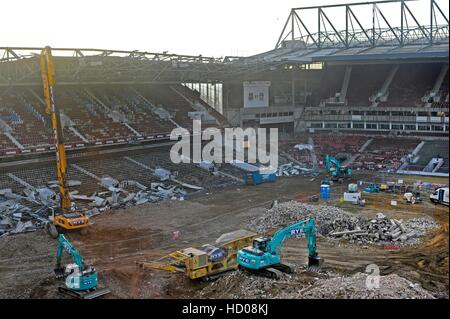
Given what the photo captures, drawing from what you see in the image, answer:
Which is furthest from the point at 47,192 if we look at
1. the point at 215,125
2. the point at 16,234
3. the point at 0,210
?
the point at 215,125

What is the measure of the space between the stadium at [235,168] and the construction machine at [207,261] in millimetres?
95

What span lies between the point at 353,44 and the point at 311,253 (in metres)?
45.6

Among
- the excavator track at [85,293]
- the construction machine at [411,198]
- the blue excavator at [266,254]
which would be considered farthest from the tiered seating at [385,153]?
the excavator track at [85,293]

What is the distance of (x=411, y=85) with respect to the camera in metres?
54.4

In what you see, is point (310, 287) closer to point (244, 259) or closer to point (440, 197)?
point (244, 259)

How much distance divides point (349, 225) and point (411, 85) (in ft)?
112

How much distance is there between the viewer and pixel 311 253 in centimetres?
1967

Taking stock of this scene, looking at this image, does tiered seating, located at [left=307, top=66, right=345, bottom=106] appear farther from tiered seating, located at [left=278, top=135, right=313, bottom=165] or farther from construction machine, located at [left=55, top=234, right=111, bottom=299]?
Answer: construction machine, located at [left=55, top=234, right=111, bottom=299]

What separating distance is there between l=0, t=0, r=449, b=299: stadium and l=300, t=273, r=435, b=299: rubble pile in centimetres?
8

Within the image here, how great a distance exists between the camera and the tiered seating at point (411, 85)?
174ft

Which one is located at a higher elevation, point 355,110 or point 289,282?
point 355,110

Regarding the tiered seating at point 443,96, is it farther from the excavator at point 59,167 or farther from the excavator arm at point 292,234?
the excavator at point 59,167
